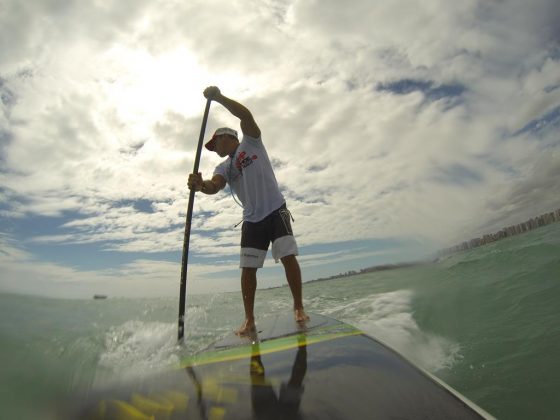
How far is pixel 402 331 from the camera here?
4090mm

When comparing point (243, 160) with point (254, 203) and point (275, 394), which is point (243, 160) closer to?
point (254, 203)

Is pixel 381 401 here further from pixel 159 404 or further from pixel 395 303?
pixel 395 303

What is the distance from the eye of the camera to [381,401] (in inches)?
46.2

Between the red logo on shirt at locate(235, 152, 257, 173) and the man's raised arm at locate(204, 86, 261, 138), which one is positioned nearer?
the man's raised arm at locate(204, 86, 261, 138)

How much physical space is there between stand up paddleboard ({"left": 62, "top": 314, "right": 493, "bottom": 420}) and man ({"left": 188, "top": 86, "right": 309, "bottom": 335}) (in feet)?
5.44

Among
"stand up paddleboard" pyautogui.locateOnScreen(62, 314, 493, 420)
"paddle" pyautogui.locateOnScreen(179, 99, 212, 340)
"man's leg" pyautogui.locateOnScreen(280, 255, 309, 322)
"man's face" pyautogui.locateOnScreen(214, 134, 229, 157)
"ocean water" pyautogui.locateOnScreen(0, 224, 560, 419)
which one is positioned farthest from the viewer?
"man's face" pyautogui.locateOnScreen(214, 134, 229, 157)

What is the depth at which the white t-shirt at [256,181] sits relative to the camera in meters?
3.60

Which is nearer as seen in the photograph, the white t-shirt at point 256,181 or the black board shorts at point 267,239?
the black board shorts at point 267,239

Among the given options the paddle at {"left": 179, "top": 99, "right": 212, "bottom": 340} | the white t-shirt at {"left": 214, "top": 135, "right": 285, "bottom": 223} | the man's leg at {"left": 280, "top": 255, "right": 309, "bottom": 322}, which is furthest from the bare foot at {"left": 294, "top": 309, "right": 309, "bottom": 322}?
the paddle at {"left": 179, "top": 99, "right": 212, "bottom": 340}

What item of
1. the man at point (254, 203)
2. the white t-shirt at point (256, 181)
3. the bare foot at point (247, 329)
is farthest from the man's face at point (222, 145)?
the bare foot at point (247, 329)

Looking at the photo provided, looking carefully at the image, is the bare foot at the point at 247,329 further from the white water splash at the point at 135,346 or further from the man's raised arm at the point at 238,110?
the man's raised arm at the point at 238,110

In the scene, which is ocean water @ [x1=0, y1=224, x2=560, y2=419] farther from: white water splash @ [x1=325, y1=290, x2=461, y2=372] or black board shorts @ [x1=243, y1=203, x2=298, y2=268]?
black board shorts @ [x1=243, y1=203, x2=298, y2=268]

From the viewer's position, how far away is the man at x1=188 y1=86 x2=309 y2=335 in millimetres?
3447

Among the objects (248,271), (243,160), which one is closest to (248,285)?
(248,271)
